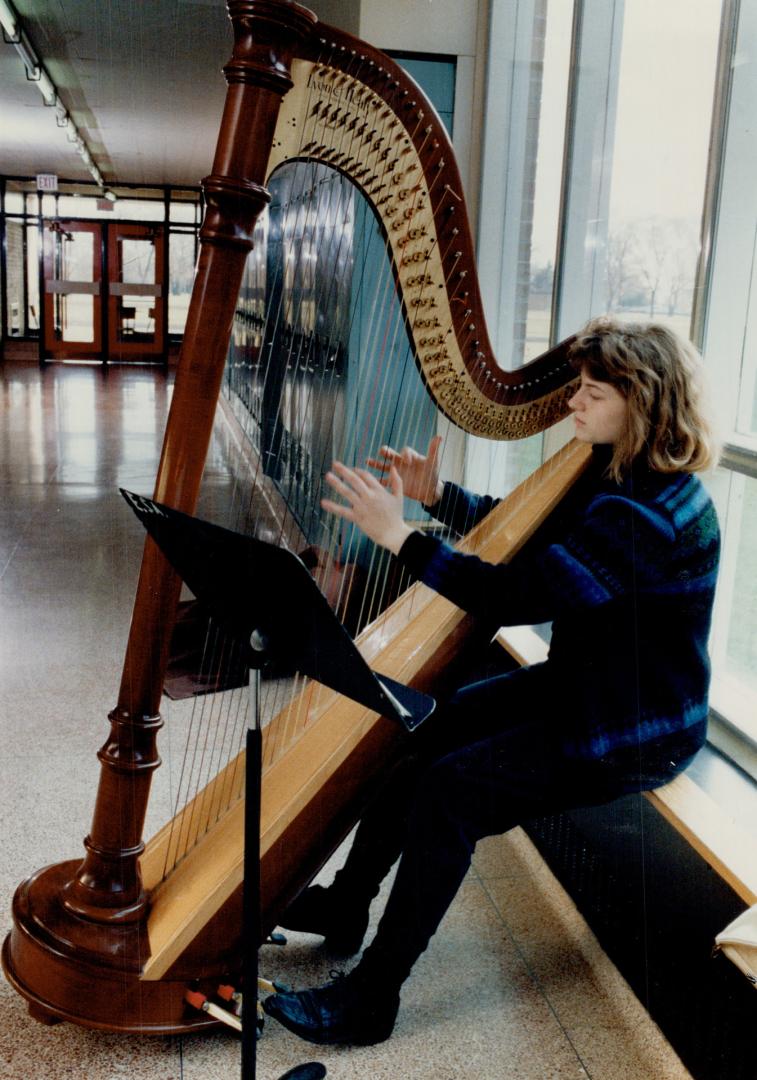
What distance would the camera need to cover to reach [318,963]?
2135mm

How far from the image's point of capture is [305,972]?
2.10 metres

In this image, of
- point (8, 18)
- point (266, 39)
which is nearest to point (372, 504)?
point (266, 39)

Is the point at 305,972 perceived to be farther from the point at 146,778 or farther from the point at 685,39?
the point at 685,39

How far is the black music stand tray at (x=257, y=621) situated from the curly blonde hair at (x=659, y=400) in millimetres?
715

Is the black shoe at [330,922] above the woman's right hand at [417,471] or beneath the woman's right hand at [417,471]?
beneath

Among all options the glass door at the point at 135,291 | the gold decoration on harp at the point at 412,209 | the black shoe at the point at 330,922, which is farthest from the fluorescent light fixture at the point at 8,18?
the glass door at the point at 135,291

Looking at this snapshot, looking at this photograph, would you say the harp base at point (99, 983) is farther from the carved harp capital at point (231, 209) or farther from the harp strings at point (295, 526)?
the carved harp capital at point (231, 209)

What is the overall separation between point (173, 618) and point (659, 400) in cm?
87

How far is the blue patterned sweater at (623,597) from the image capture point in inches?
69.9

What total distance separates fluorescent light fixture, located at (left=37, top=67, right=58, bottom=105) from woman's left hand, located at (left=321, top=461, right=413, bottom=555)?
24.4ft

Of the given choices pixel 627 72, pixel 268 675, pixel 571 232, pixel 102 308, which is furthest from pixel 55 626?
pixel 102 308

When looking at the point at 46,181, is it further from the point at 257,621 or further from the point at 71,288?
the point at 257,621

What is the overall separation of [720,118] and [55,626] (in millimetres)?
2836

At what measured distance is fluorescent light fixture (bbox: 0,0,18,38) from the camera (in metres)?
6.31
